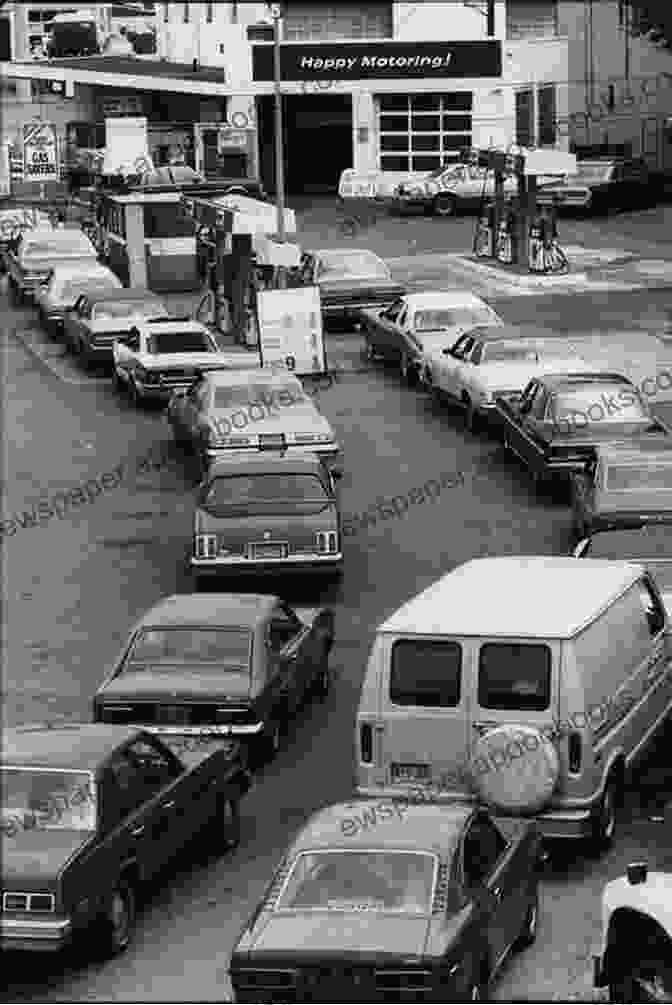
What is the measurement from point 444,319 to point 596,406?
339 inches

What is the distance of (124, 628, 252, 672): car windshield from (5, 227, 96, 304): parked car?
28903 mm

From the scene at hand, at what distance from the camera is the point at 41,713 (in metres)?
17.2

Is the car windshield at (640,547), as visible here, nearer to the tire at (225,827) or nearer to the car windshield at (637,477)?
the car windshield at (637,477)

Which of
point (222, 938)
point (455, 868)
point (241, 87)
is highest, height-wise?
point (241, 87)

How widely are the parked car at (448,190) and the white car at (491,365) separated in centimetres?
2698

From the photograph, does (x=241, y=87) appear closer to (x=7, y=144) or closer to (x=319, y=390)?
(x=7, y=144)

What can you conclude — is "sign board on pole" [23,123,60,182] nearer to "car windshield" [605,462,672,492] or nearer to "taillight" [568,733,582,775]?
"car windshield" [605,462,672,492]

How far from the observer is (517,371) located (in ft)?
96.9

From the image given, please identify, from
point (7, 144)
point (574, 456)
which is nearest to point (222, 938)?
point (574, 456)

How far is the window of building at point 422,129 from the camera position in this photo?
6525 centimetres

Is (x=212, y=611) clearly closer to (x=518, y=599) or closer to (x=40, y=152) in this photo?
(x=518, y=599)

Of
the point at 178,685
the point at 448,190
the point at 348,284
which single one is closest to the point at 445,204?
the point at 448,190

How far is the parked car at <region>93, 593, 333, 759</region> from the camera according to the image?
51.7ft

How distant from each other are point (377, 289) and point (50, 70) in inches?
963
